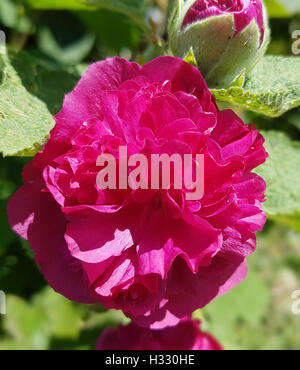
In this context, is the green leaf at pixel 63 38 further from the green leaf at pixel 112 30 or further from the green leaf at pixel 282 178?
the green leaf at pixel 282 178

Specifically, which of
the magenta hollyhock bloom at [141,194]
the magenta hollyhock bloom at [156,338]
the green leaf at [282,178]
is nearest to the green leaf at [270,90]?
the magenta hollyhock bloom at [141,194]

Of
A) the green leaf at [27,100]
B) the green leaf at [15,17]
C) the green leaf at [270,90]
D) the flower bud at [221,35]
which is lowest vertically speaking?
the green leaf at [15,17]

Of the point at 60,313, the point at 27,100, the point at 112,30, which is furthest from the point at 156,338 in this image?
the point at 112,30

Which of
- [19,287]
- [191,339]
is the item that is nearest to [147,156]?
[191,339]

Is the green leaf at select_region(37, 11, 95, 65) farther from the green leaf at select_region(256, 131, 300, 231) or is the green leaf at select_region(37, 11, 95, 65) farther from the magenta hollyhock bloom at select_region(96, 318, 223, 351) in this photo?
the magenta hollyhock bloom at select_region(96, 318, 223, 351)

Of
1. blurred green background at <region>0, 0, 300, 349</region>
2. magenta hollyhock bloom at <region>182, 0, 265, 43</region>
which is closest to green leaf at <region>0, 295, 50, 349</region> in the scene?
blurred green background at <region>0, 0, 300, 349</region>

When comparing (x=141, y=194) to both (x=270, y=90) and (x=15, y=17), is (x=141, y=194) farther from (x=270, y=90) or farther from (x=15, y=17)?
(x=15, y=17)
